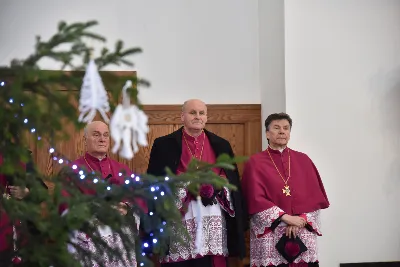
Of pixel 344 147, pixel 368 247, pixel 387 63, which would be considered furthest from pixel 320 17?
pixel 368 247

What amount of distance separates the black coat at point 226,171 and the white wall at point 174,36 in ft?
3.21

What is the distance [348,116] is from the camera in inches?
210

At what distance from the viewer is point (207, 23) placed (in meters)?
5.73

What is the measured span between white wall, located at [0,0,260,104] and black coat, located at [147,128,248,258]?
3.21 feet

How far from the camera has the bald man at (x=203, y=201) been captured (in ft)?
14.4

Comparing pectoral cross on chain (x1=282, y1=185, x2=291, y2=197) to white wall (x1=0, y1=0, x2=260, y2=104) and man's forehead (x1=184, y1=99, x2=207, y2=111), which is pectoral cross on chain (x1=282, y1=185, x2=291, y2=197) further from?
white wall (x1=0, y1=0, x2=260, y2=104)

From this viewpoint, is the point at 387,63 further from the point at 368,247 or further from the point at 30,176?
the point at 30,176

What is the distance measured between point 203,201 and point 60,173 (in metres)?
2.23

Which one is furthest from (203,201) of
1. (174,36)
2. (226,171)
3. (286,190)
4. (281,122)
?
(174,36)

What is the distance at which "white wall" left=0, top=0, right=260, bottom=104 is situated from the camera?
5539 millimetres

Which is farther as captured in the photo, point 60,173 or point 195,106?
point 195,106

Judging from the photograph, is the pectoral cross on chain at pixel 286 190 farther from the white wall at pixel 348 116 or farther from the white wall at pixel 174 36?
the white wall at pixel 174 36

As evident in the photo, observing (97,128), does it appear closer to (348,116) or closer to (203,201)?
(203,201)

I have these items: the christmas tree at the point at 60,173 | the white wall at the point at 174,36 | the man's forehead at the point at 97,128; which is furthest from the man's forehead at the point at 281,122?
the christmas tree at the point at 60,173
